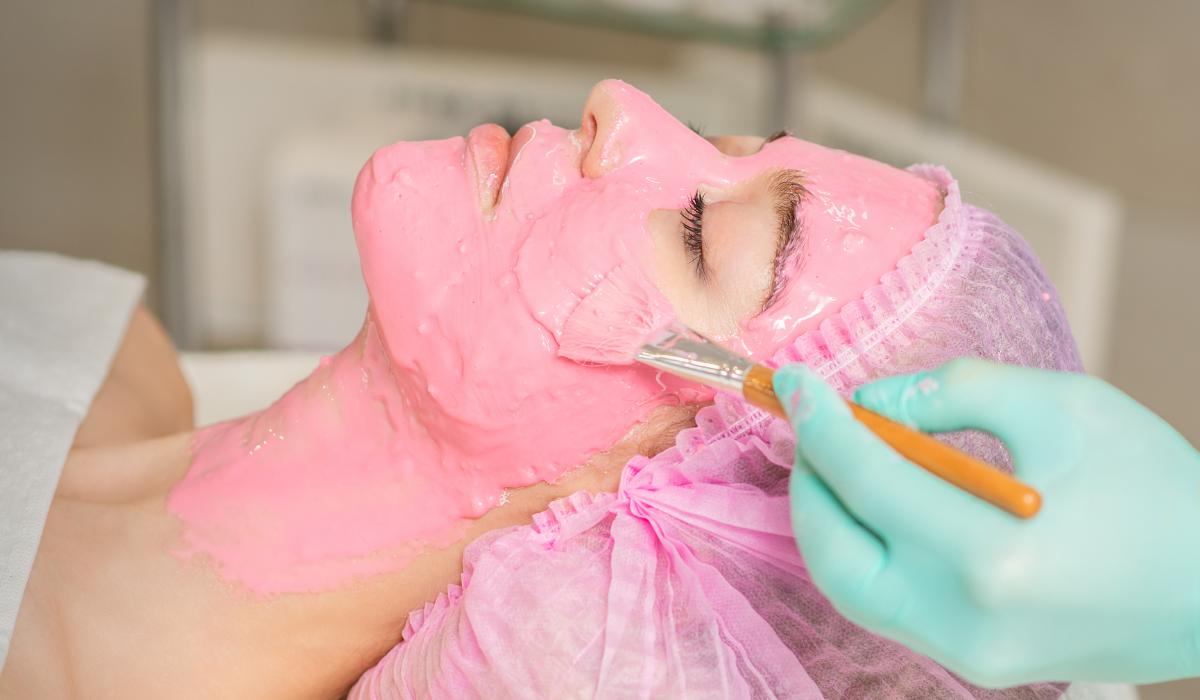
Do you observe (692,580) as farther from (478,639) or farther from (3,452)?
(3,452)

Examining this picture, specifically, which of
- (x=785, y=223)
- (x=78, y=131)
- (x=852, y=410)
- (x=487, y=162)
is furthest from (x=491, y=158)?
(x=78, y=131)

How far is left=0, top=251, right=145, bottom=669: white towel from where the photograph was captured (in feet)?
2.49

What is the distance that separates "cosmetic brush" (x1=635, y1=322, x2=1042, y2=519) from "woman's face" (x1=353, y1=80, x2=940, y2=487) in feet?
0.21

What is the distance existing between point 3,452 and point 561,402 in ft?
1.82

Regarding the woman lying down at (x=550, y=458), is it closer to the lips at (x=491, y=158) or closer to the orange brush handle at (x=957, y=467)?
the lips at (x=491, y=158)

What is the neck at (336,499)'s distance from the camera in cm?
78

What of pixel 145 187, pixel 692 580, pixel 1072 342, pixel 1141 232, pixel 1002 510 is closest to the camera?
pixel 1002 510

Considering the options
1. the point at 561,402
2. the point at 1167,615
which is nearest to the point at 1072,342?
the point at 1167,615

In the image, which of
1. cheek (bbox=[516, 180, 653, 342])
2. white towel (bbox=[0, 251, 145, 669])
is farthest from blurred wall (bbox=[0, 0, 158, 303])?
cheek (bbox=[516, 180, 653, 342])

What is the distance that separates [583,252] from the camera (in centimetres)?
73

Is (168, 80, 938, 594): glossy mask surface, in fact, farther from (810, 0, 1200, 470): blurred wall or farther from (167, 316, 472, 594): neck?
(810, 0, 1200, 470): blurred wall

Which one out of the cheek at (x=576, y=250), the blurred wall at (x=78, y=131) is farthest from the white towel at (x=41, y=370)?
the blurred wall at (x=78, y=131)

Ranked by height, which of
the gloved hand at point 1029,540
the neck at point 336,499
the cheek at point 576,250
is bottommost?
the neck at point 336,499

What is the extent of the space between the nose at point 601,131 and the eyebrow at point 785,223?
14 centimetres
